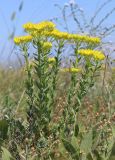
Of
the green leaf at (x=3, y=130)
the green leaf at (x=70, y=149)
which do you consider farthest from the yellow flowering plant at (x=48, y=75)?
the green leaf at (x=70, y=149)

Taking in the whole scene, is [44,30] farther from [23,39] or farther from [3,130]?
[3,130]

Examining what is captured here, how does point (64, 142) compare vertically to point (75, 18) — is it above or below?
below

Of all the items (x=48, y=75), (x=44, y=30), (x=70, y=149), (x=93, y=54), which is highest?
(x=44, y=30)

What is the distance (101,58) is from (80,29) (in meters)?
2.00

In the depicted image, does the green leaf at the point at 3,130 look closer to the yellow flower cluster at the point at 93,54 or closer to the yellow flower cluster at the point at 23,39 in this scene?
the yellow flower cluster at the point at 23,39

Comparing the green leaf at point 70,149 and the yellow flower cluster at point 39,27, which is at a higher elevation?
the yellow flower cluster at point 39,27

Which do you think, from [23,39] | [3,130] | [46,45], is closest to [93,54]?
[46,45]

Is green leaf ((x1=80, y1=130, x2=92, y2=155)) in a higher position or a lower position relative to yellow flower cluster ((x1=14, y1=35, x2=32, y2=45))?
lower

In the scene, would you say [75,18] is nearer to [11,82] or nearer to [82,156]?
[11,82]

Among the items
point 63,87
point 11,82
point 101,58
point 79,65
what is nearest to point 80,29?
point 63,87

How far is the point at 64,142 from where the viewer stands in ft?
7.75

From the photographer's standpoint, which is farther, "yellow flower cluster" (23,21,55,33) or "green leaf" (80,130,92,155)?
"yellow flower cluster" (23,21,55,33)

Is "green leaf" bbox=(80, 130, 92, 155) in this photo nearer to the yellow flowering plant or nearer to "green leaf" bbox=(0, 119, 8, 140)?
the yellow flowering plant

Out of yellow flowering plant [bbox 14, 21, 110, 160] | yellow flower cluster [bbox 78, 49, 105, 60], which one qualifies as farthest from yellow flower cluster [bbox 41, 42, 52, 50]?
yellow flower cluster [bbox 78, 49, 105, 60]
